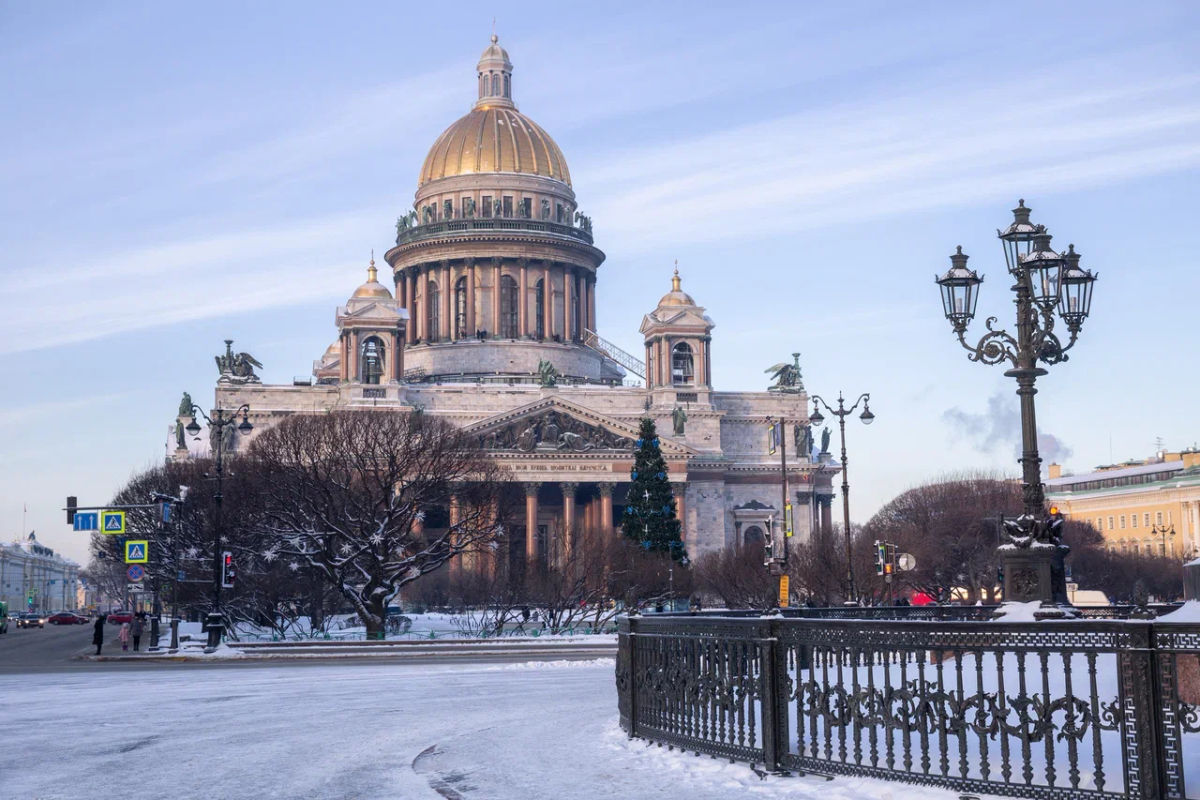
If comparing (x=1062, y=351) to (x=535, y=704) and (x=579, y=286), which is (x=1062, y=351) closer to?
(x=535, y=704)

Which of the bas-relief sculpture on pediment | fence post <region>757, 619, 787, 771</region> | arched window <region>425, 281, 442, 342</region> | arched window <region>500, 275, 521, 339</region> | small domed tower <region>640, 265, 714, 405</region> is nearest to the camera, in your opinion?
fence post <region>757, 619, 787, 771</region>

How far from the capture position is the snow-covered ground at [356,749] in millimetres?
13273

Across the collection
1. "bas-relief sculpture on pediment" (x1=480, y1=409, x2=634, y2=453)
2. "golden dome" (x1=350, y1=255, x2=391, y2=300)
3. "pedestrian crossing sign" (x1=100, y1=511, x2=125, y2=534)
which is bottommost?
"pedestrian crossing sign" (x1=100, y1=511, x2=125, y2=534)

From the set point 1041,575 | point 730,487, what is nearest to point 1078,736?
point 1041,575

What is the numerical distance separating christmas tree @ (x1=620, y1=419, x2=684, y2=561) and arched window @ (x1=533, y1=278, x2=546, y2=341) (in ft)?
124

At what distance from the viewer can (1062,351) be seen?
2186 centimetres

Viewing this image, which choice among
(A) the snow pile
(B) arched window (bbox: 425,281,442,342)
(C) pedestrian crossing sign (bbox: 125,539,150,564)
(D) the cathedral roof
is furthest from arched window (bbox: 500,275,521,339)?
(A) the snow pile

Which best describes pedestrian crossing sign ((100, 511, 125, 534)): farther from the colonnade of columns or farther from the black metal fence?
the colonnade of columns

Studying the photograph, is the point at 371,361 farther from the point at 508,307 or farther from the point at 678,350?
the point at 678,350

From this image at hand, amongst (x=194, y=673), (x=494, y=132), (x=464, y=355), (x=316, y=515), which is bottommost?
(x=194, y=673)

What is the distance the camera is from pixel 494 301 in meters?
113

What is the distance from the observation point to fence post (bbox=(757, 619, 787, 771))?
43.5 ft

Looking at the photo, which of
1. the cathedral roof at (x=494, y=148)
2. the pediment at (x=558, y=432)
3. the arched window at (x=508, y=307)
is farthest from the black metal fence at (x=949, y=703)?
the cathedral roof at (x=494, y=148)

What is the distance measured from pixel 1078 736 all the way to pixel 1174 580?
10020cm
